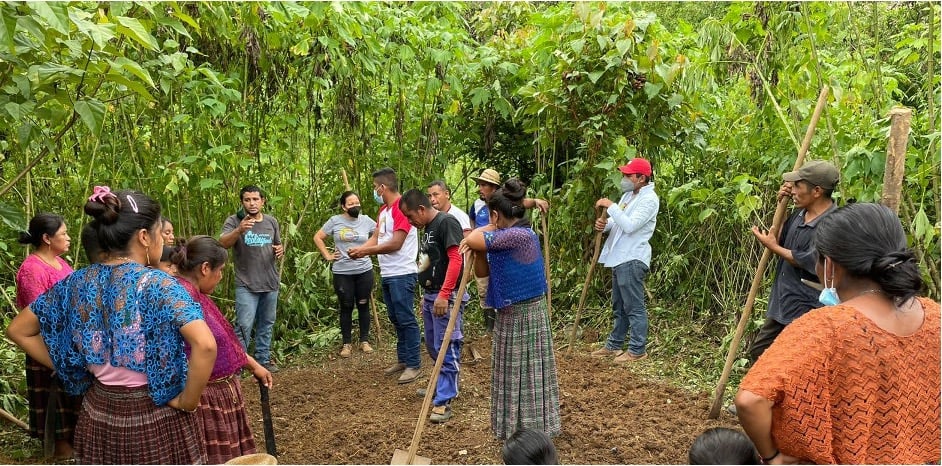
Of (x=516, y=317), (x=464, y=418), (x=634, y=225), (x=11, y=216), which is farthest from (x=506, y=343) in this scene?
(x=11, y=216)

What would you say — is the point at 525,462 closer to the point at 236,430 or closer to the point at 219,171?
the point at 236,430

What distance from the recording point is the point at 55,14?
6.69ft

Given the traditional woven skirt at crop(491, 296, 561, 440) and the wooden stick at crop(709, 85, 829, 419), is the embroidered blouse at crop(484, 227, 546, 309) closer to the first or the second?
the traditional woven skirt at crop(491, 296, 561, 440)

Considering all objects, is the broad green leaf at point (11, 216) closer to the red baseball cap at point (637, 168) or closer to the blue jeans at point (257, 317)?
the blue jeans at point (257, 317)

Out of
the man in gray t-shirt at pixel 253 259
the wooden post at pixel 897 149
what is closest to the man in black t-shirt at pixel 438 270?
the man in gray t-shirt at pixel 253 259

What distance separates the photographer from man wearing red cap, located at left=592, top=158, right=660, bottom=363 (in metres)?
5.20

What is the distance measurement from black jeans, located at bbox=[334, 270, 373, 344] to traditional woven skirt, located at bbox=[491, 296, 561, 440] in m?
2.38

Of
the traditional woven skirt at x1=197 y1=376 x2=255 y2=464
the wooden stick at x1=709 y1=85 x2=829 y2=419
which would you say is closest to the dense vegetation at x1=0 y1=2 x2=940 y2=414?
the wooden stick at x1=709 y1=85 x2=829 y2=419

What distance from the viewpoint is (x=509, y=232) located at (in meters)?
3.52

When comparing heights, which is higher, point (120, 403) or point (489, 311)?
point (120, 403)

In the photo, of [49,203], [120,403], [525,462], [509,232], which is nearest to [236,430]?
[120,403]

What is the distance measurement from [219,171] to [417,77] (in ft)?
7.06

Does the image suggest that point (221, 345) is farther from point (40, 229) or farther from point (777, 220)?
point (777, 220)

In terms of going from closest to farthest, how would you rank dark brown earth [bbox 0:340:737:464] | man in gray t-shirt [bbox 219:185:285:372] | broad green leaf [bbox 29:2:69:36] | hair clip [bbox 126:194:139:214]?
broad green leaf [bbox 29:2:69:36], hair clip [bbox 126:194:139:214], dark brown earth [bbox 0:340:737:464], man in gray t-shirt [bbox 219:185:285:372]
